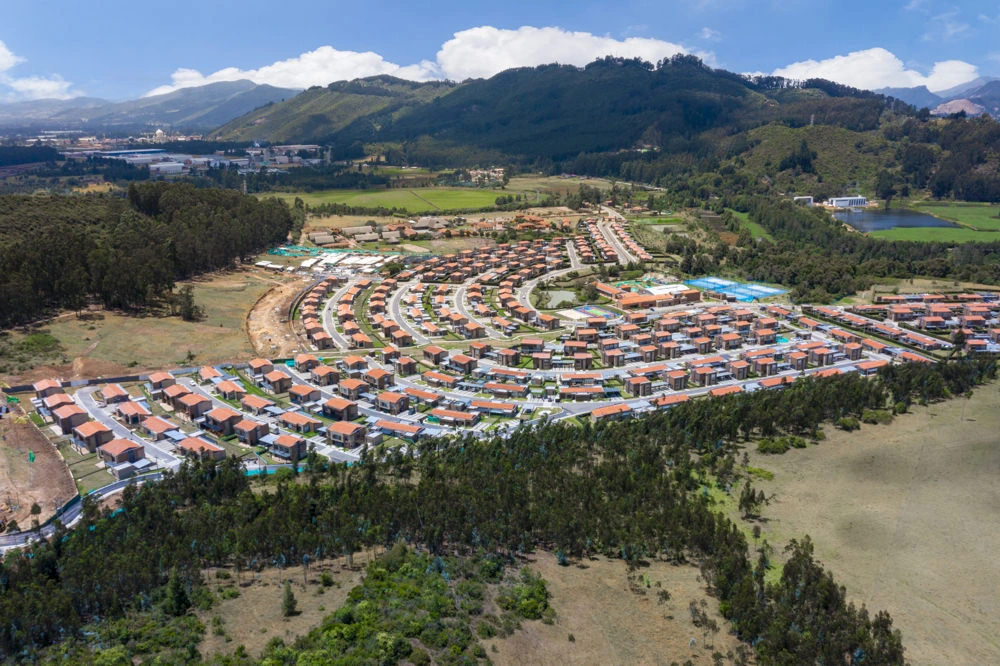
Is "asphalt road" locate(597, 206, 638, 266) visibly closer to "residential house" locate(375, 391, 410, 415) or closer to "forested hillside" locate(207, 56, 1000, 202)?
"forested hillside" locate(207, 56, 1000, 202)

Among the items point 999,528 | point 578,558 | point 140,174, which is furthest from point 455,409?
point 140,174

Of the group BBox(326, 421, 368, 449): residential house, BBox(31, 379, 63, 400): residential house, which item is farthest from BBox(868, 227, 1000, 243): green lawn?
BBox(31, 379, 63, 400): residential house

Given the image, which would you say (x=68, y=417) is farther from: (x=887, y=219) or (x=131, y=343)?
(x=887, y=219)

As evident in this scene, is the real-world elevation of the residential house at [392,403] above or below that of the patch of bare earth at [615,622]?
above

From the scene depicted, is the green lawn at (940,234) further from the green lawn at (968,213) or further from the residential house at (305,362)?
the residential house at (305,362)

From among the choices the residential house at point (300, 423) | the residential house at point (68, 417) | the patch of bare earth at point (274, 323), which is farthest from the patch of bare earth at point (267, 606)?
the patch of bare earth at point (274, 323)

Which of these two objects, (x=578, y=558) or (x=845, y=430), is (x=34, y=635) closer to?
(x=578, y=558)
